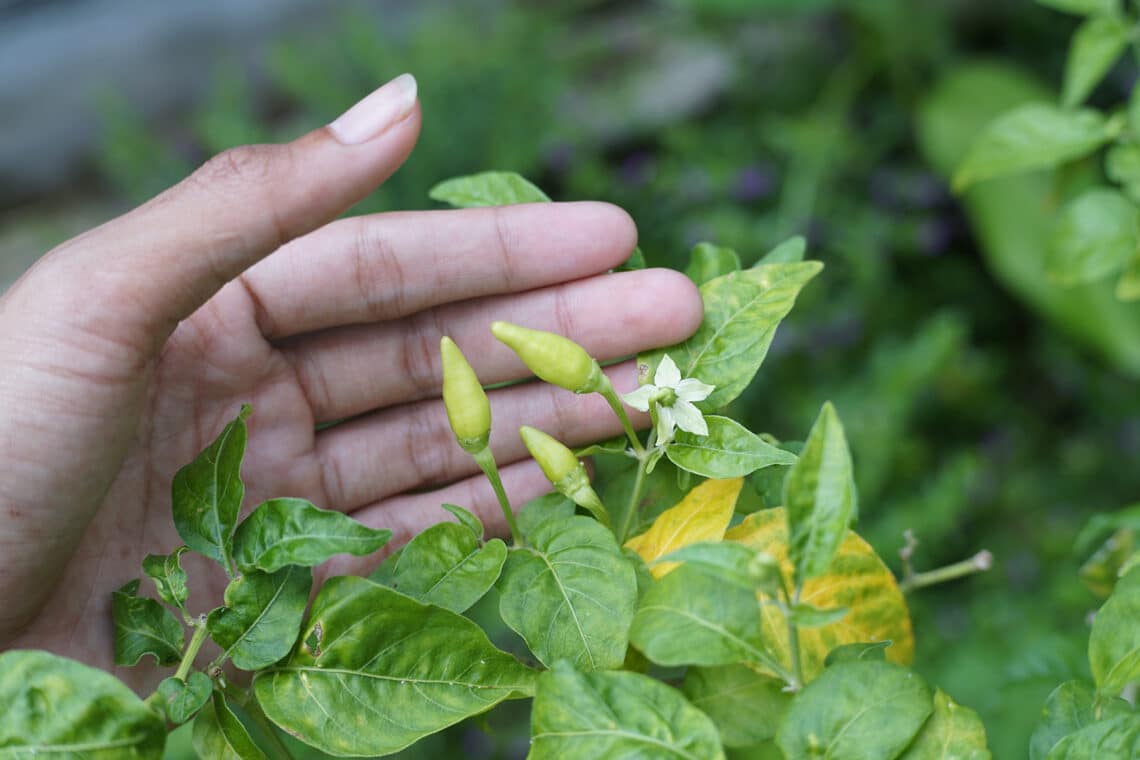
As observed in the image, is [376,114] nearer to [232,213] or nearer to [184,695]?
[232,213]

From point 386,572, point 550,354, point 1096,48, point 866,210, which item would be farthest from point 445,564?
point 866,210

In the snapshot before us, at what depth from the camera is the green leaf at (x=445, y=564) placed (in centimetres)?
75

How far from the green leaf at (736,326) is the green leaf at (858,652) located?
0.21m

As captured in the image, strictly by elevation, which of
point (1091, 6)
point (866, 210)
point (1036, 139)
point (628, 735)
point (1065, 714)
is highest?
point (1091, 6)

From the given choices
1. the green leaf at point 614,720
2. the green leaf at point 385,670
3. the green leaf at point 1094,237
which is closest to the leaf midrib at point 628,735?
the green leaf at point 614,720

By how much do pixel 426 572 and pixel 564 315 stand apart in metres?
0.35

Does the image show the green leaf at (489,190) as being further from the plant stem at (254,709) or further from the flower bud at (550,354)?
the plant stem at (254,709)

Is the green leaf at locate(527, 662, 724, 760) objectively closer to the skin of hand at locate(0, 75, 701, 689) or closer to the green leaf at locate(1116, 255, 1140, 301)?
the skin of hand at locate(0, 75, 701, 689)

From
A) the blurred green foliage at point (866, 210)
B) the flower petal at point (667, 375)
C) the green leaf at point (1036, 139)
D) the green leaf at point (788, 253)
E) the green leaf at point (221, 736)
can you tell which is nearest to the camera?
the green leaf at point (221, 736)

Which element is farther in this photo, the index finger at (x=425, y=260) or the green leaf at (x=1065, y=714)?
the index finger at (x=425, y=260)

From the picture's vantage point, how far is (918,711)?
2.04 feet

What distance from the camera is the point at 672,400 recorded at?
0.79 m

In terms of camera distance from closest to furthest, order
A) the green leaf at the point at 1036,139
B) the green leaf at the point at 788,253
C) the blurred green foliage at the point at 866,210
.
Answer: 1. the green leaf at the point at 788,253
2. the green leaf at the point at 1036,139
3. the blurred green foliage at the point at 866,210

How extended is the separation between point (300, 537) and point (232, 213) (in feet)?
0.95
